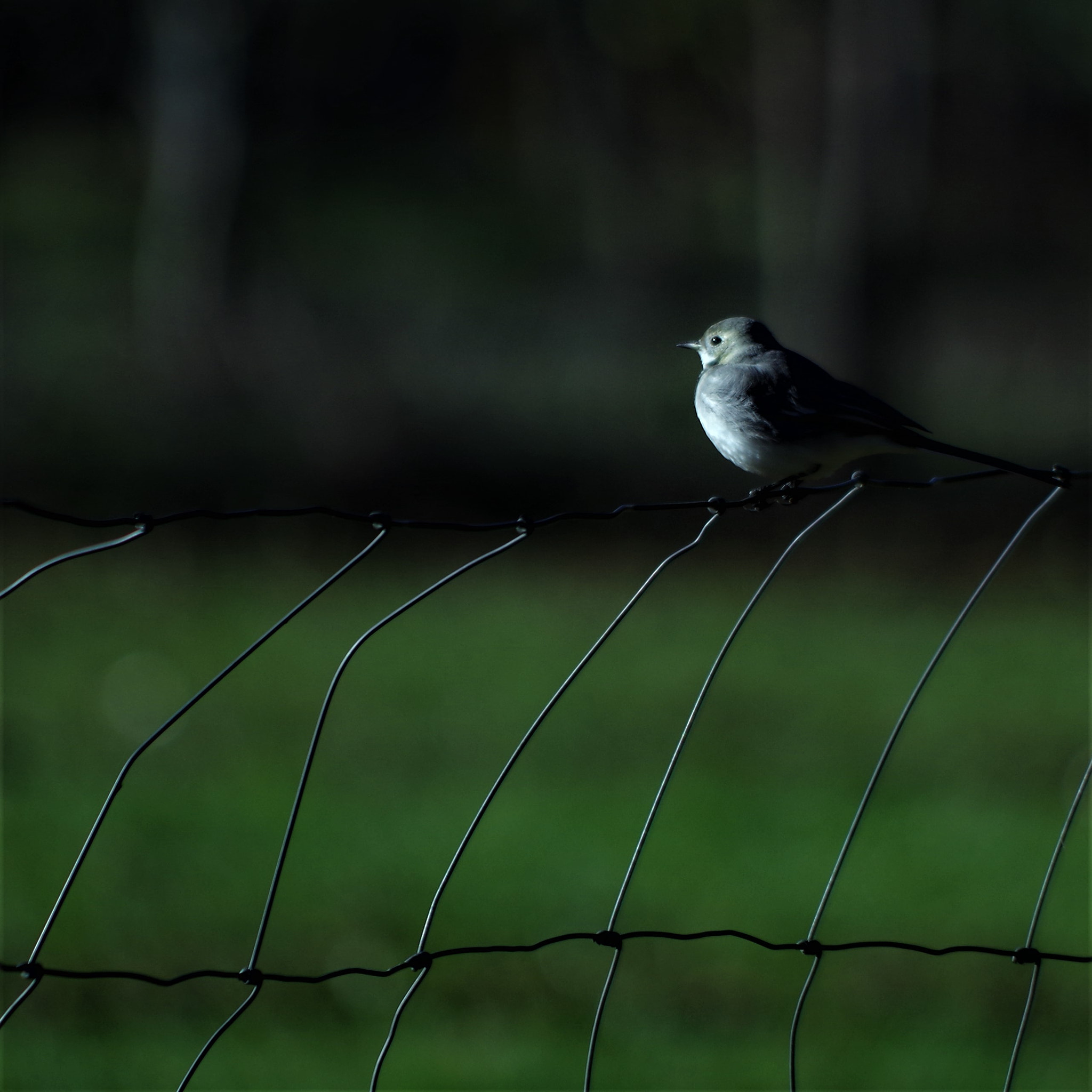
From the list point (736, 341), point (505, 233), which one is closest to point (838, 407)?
point (736, 341)

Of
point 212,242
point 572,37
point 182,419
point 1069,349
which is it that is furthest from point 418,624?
point 1069,349

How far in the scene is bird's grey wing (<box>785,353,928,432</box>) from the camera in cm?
354

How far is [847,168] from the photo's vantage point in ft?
47.8

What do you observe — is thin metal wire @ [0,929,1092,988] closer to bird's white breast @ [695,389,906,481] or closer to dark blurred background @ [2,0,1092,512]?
bird's white breast @ [695,389,906,481]

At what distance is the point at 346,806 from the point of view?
657cm

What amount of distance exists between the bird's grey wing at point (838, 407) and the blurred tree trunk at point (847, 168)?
11.0 meters

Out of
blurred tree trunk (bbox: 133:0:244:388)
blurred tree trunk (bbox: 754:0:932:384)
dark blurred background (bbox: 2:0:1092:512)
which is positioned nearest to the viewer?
dark blurred background (bbox: 2:0:1092:512)

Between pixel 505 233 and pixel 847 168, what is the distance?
1335cm

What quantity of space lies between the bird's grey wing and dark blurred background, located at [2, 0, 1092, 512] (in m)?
8.81

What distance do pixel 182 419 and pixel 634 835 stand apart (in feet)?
28.6

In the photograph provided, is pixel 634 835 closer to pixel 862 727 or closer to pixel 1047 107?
pixel 862 727

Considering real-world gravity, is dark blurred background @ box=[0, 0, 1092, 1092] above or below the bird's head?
below

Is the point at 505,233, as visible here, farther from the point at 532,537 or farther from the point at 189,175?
the point at 532,537

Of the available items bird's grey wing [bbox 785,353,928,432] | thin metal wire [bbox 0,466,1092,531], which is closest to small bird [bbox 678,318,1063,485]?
bird's grey wing [bbox 785,353,928,432]
